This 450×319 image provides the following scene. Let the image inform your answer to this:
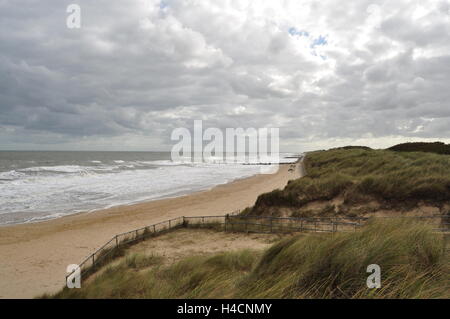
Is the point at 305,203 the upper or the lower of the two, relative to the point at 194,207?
upper

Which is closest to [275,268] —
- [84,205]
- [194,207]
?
[194,207]

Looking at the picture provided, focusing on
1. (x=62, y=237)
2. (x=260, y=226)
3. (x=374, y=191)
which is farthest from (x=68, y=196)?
(x=374, y=191)

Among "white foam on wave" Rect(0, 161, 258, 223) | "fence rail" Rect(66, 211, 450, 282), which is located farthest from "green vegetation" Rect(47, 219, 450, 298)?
"white foam on wave" Rect(0, 161, 258, 223)

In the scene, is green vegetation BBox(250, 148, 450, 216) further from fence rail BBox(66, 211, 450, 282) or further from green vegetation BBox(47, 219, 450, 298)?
green vegetation BBox(47, 219, 450, 298)

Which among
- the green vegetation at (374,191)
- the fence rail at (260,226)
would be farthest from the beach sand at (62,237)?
the green vegetation at (374,191)

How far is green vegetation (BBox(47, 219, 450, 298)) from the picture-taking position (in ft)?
11.4

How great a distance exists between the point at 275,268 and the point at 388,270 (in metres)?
1.65

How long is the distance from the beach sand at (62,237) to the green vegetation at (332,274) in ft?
23.7

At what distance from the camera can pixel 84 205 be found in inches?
923

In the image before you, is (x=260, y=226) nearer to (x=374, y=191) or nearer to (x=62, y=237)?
(x=374, y=191)

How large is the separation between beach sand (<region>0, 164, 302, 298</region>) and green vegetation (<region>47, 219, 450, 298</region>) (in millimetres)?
7222
